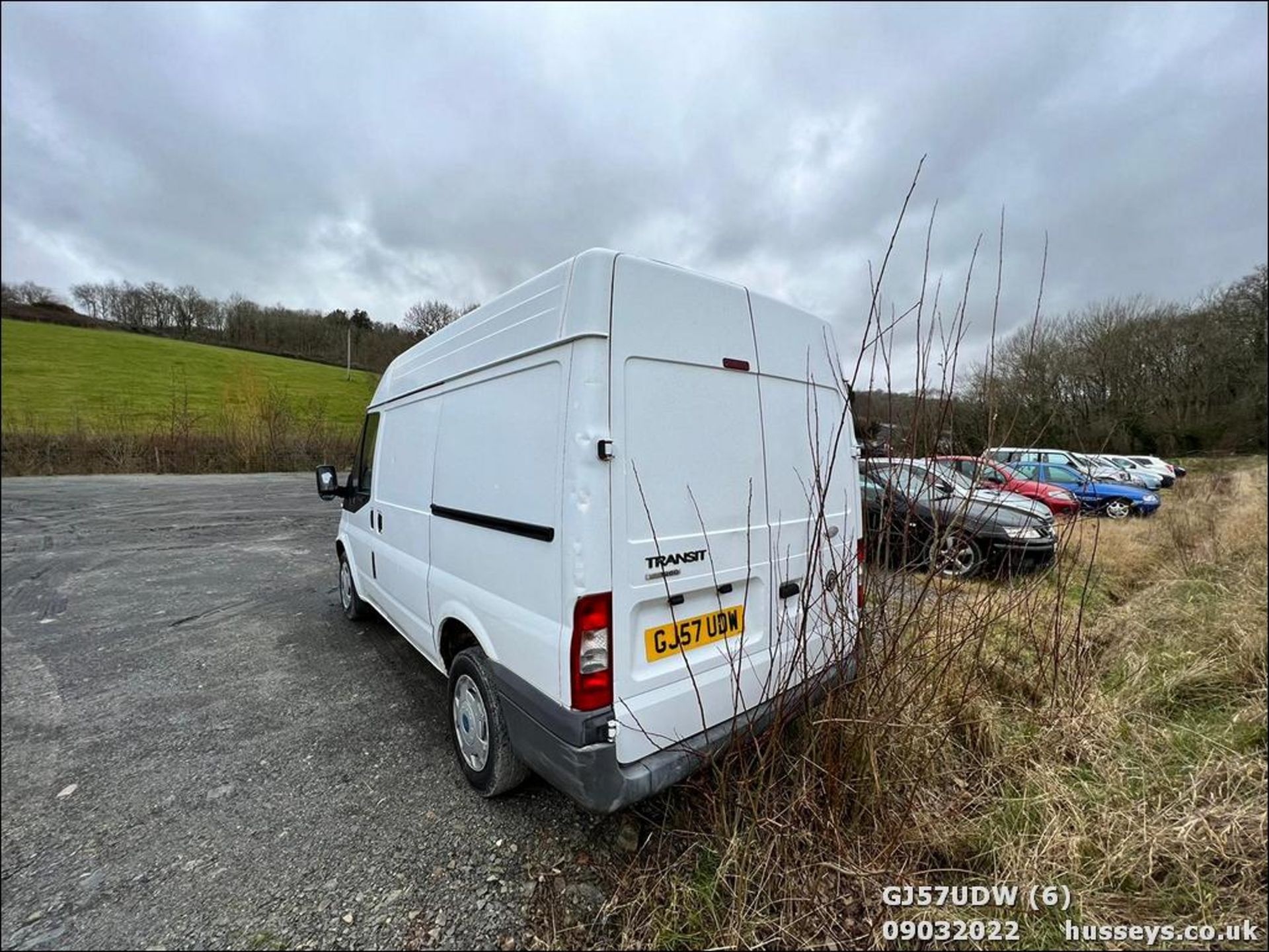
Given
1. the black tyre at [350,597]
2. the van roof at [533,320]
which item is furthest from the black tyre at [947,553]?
the black tyre at [350,597]

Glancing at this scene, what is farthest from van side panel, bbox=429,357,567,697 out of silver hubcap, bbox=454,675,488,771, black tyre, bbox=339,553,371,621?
black tyre, bbox=339,553,371,621

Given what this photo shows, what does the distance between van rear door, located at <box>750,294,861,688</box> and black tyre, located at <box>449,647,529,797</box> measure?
1.36 m

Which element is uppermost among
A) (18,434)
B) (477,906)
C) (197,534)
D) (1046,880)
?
(18,434)

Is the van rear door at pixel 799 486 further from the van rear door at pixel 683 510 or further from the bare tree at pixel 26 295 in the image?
the bare tree at pixel 26 295

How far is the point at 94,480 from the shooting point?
151 centimetres

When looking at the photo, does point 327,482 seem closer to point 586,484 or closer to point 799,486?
point 586,484

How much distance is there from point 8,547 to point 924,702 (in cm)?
313

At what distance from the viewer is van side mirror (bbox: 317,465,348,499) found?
11.5 ft

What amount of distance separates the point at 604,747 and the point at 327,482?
2.99 m

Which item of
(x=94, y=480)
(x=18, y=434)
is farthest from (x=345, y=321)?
(x=18, y=434)

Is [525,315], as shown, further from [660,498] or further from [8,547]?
[8,547]

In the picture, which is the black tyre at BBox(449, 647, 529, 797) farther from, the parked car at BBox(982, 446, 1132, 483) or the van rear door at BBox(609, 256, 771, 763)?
the parked car at BBox(982, 446, 1132, 483)

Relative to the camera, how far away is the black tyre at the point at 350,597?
14.9 ft

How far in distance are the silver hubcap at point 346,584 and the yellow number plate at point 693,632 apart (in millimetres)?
3620
